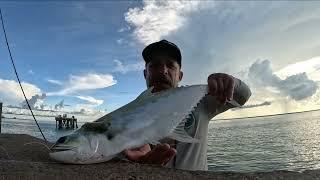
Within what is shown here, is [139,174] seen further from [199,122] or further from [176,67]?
[176,67]

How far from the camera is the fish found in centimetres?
253

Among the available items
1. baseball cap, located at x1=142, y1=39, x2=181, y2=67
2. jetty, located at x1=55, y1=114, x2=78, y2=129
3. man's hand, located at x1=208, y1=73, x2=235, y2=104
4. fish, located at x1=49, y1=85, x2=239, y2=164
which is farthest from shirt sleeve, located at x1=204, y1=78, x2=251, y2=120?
jetty, located at x1=55, y1=114, x2=78, y2=129

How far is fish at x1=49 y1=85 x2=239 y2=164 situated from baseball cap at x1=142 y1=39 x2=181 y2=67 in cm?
144

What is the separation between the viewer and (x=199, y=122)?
14.0 feet

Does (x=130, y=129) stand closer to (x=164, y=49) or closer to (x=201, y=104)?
(x=201, y=104)

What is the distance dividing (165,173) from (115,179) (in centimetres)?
37

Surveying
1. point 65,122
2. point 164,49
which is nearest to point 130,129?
point 164,49

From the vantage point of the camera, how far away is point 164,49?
185 inches

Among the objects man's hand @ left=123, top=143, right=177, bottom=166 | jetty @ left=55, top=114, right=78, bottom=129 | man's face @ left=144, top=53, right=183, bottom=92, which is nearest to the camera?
man's hand @ left=123, top=143, right=177, bottom=166

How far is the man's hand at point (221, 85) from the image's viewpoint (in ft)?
10.9

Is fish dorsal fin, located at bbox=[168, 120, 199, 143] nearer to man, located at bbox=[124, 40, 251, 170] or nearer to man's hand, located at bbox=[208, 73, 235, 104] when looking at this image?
man, located at bbox=[124, 40, 251, 170]

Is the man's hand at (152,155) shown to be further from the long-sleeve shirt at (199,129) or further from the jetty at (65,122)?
the jetty at (65,122)

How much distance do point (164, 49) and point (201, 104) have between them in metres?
0.82

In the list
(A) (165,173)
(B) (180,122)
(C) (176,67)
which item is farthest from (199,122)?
(A) (165,173)
